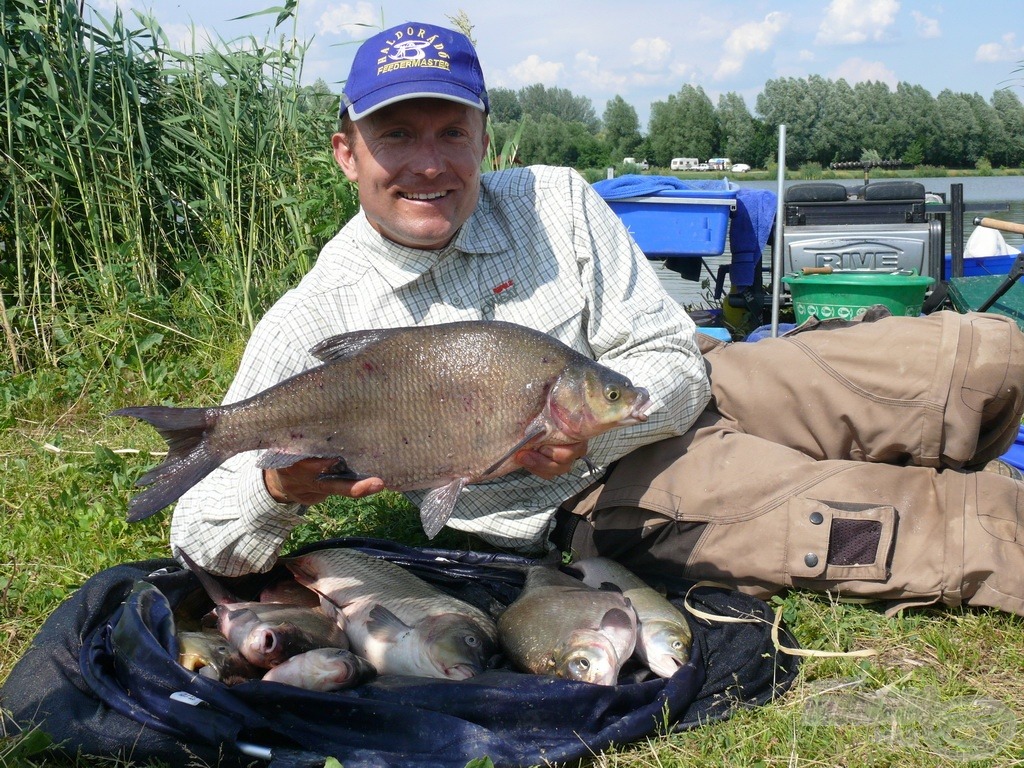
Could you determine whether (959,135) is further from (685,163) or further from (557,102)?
(557,102)

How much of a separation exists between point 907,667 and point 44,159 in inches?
183

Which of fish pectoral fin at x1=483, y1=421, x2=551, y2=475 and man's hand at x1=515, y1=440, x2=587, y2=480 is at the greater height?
fish pectoral fin at x1=483, y1=421, x2=551, y2=475

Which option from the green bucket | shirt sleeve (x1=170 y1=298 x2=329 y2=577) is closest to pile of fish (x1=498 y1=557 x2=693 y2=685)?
shirt sleeve (x1=170 y1=298 x2=329 y2=577)

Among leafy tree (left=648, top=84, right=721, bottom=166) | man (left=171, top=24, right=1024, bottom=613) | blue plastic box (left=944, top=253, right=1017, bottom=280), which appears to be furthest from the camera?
leafy tree (left=648, top=84, right=721, bottom=166)

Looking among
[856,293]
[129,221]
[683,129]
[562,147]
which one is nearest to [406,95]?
[129,221]

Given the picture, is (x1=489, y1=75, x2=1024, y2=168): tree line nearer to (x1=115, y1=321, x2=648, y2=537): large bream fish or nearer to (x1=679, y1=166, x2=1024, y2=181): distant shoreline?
(x1=679, y1=166, x2=1024, y2=181): distant shoreline

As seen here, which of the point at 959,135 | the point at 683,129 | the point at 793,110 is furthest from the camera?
the point at 683,129

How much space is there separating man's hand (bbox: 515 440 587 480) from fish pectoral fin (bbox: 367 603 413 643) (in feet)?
1.80

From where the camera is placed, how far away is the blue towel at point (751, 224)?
6.43 meters

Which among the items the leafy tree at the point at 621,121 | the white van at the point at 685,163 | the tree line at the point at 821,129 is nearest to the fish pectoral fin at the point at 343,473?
the tree line at the point at 821,129

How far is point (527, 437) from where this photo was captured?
220 centimetres

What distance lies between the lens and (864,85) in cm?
3472

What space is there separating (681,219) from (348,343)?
4.34 m

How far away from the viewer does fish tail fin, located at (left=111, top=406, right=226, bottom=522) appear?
2.12m
